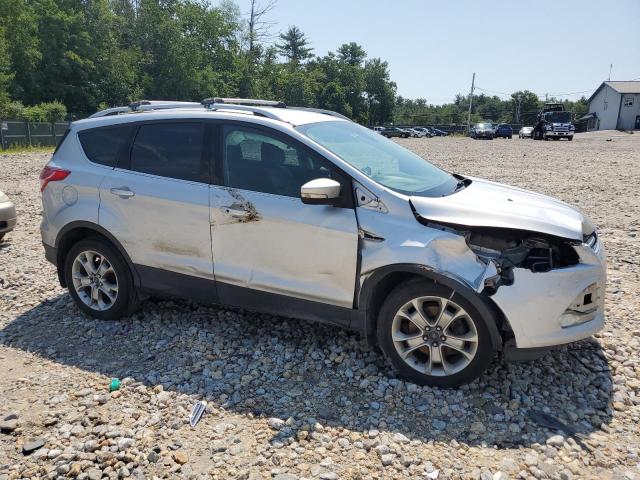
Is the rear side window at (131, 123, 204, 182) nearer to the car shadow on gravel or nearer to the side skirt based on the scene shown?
the side skirt

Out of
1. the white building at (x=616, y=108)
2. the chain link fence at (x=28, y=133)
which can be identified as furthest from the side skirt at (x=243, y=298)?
the white building at (x=616, y=108)

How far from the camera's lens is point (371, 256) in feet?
11.2

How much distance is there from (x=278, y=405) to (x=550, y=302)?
1860mm

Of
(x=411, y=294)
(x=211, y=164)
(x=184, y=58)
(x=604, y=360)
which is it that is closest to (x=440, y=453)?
(x=411, y=294)

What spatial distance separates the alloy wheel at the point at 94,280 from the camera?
4.54 metres

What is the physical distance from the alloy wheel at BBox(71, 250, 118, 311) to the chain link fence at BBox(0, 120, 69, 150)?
26.3 metres

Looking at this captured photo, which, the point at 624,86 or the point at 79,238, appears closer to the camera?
the point at 79,238

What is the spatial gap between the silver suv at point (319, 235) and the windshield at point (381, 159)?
0.02 meters

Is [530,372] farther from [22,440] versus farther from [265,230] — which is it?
[22,440]

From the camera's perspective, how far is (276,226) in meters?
3.71

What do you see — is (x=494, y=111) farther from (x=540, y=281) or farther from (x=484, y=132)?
(x=540, y=281)

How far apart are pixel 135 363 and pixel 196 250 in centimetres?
99

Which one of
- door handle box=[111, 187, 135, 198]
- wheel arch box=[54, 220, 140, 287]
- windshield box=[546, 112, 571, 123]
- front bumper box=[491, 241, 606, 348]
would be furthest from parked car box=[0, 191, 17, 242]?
windshield box=[546, 112, 571, 123]

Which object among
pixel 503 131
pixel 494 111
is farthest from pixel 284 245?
pixel 494 111
